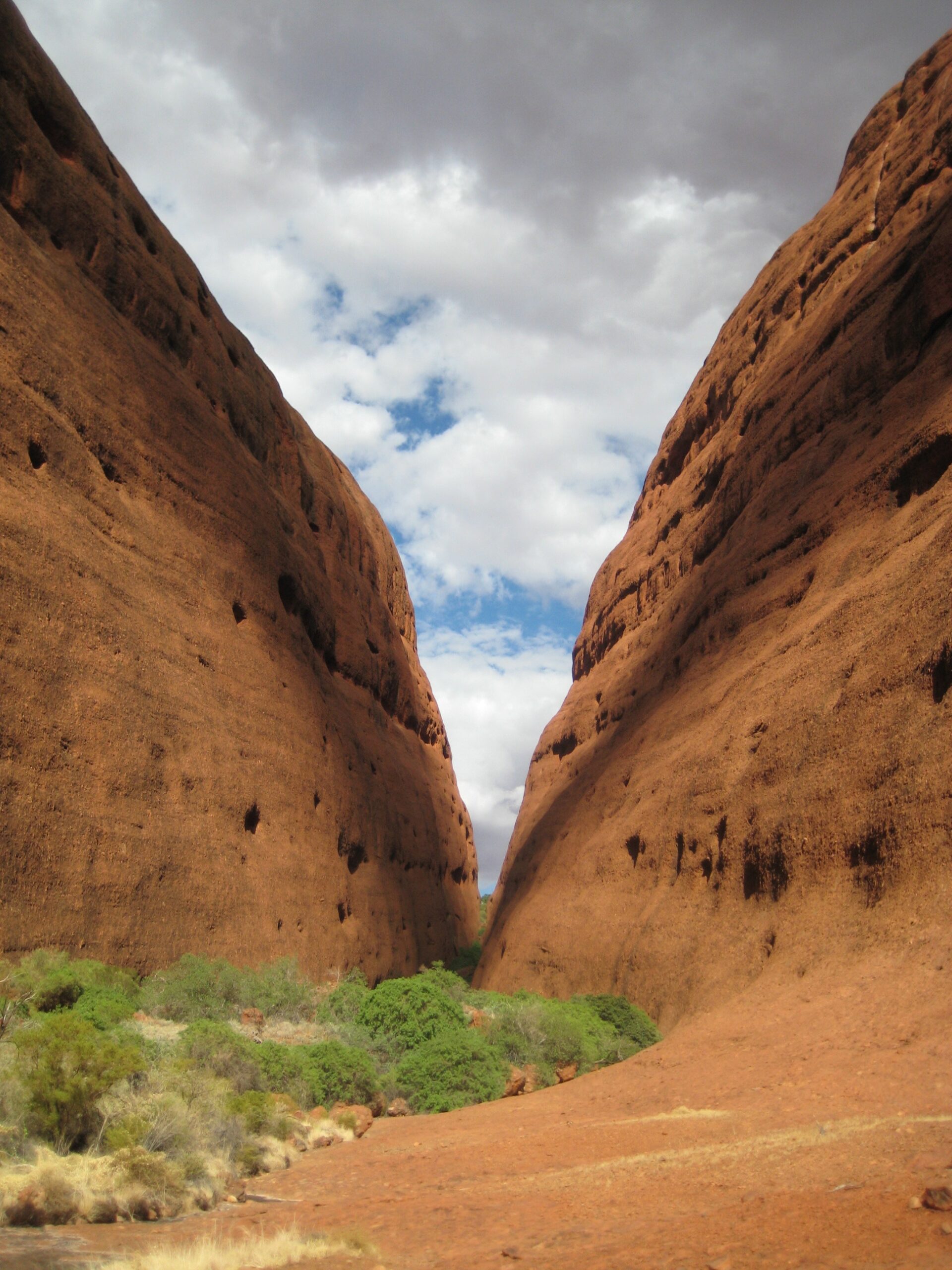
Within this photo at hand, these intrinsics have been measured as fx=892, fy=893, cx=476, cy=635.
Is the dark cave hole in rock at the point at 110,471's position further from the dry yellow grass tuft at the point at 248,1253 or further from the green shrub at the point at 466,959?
the green shrub at the point at 466,959

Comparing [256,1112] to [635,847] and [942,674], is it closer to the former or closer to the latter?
[942,674]

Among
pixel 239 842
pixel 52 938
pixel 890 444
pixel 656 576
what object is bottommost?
pixel 52 938

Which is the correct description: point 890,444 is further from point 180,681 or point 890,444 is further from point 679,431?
point 679,431

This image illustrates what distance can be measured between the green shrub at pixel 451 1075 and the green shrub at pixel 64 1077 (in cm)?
583

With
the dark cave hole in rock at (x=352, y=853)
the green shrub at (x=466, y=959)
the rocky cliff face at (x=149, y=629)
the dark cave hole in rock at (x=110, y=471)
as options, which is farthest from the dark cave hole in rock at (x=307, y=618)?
the green shrub at (x=466, y=959)

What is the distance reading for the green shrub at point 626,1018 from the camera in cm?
1339

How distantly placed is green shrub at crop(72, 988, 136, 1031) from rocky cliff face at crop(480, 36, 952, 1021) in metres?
7.66

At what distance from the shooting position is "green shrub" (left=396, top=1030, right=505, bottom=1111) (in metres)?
11.8

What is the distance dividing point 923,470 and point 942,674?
14.7 ft

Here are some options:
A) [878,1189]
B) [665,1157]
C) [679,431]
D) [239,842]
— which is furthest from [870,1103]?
[679,431]

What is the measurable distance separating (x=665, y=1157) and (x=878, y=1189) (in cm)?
230

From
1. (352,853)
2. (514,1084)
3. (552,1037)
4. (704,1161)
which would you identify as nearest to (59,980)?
(514,1084)

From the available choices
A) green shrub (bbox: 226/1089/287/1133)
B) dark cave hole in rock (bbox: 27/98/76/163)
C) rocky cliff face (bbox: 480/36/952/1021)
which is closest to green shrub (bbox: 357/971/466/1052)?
rocky cliff face (bbox: 480/36/952/1021)

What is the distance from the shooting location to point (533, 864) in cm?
2569
